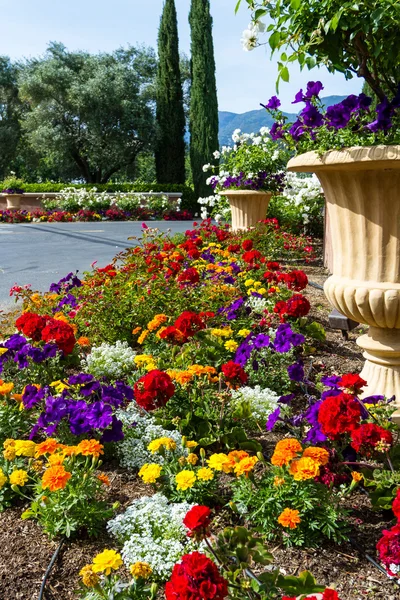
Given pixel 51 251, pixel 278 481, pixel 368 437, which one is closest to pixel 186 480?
pixel 278 481

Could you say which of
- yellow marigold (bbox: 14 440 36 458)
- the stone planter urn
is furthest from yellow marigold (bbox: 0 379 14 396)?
the stone planter urn

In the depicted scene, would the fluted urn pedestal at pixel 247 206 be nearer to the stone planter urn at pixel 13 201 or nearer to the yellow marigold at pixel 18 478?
the yellow marigold at pixel 18 478

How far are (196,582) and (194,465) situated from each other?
1216 mm

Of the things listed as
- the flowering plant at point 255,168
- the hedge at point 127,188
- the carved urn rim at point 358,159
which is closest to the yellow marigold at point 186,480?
the carved urn rim at point 358,159

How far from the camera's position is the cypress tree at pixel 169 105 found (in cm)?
2427

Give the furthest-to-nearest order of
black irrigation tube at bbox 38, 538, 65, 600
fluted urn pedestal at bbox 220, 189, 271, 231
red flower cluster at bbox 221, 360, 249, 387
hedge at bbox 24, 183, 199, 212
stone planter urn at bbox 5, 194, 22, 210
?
hedge at bbox 24, 183, 199, 212
stone planter urn at bbox 5, 194, 22, 210
fluted urn pedestal at bbox 220, 189, 271, 231
red flower cluster at bbox 221, 360, 249, 387
black irrigation tube at bbox 38, 538, 65, 600

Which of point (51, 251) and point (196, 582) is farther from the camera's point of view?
point (51, 251)

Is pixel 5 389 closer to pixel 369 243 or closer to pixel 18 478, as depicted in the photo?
pixel 18 478

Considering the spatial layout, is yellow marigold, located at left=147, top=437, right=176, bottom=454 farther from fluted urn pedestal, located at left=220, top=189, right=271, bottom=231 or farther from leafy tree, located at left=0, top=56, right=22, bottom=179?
leafy tree, located at left=0, top=56, right=22, bottom=179

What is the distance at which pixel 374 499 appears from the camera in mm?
1989

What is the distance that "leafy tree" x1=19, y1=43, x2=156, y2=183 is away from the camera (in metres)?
25.0

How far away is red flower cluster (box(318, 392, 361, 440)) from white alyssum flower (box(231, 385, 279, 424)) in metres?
0.83

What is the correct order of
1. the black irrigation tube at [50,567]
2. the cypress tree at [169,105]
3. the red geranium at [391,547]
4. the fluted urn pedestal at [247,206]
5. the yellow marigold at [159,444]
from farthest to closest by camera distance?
→ the cypress tree at [169,105] < the fluted urn pedestal at [247,206] < the yellow marigold at [159,444] < the black irrigation tube at [50,567] < the red geranium at [391,547]

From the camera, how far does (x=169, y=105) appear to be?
24828mm
